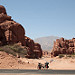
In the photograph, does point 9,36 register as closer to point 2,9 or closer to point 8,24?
point 8,24

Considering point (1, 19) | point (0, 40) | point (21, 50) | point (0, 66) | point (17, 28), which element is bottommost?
point (0, 66)

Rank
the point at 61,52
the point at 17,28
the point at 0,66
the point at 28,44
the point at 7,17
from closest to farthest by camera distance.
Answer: the point at 0,66 → the point at 17,28 → the point at 7,17 → the point at 28,44 → the point at 61,52

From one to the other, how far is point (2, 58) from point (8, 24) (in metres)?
21.1

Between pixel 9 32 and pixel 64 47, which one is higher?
pixel 9 32

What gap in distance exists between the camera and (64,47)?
2879 inches

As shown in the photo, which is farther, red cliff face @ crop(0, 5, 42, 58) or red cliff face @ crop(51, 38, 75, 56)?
red cliff face @ crop(51, 38, 75, 56)

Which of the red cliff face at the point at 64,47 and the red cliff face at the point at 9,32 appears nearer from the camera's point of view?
the red cliff face at the point at 9,32

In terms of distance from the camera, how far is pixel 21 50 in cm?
3744

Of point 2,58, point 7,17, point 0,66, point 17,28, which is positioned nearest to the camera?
point 0,66

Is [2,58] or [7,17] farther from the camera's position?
[7,17]

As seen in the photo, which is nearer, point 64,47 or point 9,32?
point 9,32

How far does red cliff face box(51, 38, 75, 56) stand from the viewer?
71750mm

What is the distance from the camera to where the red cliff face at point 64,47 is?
7175 cm

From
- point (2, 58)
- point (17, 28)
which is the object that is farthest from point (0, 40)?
point (2, 58)
